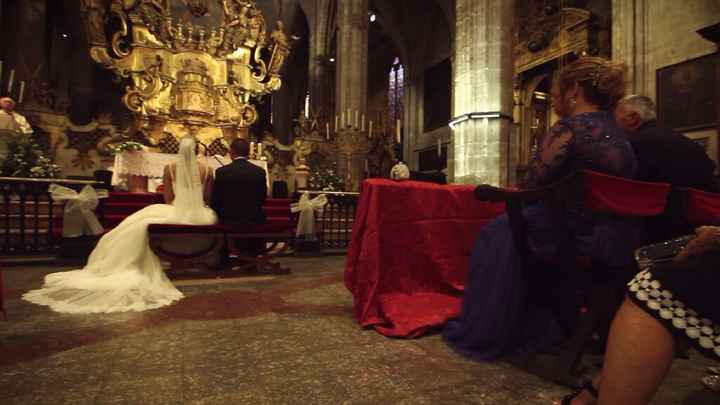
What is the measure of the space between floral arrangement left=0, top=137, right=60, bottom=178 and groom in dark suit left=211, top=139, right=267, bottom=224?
366 centimetres

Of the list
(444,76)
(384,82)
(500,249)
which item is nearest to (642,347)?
(500,249)

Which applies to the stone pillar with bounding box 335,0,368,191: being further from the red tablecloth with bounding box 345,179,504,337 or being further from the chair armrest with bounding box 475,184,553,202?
the chair armrest with bounding box 475,184,553,202

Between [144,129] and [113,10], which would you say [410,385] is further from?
[113,10]

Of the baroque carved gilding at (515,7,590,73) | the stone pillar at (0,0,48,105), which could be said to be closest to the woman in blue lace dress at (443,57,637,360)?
the baroque carved gilding at (515,7,590,73)

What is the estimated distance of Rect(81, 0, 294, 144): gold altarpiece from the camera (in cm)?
1080

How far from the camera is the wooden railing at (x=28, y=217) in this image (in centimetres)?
530

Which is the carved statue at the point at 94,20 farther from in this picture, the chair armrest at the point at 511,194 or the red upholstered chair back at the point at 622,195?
the red upholstered chair back at the point at 622,195

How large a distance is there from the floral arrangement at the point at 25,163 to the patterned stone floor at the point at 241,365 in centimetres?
387

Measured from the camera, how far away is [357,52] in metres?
12.2

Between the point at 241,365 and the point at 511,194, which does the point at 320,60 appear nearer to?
the point at 511,194

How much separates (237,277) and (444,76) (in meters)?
16.1

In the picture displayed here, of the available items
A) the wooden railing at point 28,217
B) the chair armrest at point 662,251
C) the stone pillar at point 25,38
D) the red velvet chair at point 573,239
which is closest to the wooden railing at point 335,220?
the wooden railing at point 28,217

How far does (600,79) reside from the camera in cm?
179

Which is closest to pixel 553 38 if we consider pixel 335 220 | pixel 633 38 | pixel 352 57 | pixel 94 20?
pixel 633 38
